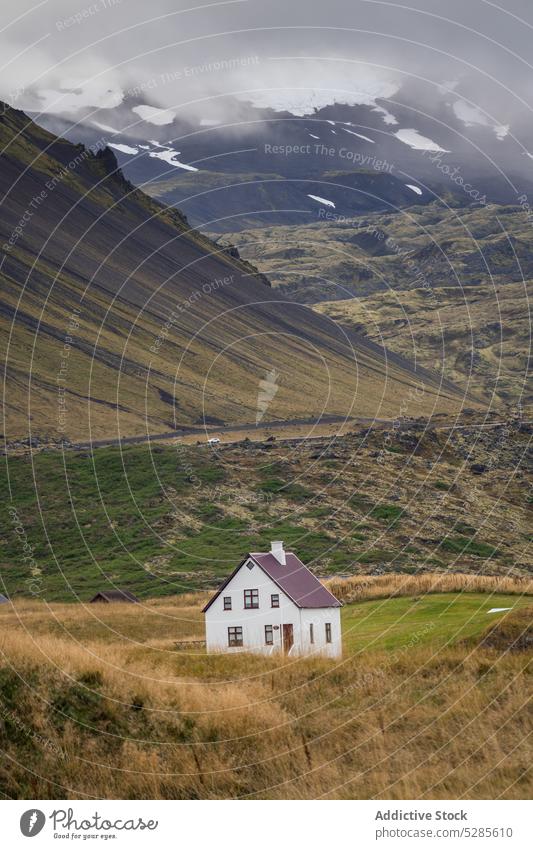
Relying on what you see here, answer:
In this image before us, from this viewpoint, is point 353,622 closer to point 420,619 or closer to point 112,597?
point 420,619

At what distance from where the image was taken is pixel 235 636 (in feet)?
170

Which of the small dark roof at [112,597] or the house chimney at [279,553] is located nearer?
the house chimney at [279,553]

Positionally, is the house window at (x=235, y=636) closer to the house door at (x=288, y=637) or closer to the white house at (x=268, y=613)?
the white house at (x=268, y=613)

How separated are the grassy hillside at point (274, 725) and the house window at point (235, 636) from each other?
14.4m

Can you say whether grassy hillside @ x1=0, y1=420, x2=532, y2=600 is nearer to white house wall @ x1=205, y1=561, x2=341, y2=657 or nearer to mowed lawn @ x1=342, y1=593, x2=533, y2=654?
mowed lawn @ x1=342, y1=593, x2=533, y2=654

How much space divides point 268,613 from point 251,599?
1.27 metres

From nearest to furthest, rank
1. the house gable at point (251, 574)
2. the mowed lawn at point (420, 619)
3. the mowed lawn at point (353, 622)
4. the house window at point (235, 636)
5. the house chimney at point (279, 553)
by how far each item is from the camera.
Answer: the mowed lawn at point (420, 619), the mowed lawn at point (353, 622), the house window at point (235, 636), the house gable at point (251, 574), the house chimney at point (279, 553)

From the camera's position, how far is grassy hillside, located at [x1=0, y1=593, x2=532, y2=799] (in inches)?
1027

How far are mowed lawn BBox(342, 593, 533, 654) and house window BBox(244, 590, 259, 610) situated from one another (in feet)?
14.5

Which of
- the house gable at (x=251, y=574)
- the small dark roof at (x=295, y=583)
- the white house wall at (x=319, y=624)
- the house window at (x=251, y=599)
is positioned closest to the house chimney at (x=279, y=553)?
the small dark roof at (x=295, y=583)

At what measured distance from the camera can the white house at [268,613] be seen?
164 ft

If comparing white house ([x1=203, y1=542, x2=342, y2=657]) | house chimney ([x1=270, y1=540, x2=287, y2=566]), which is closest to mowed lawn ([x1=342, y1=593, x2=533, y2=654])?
white house ([x1=203, y1=542, x2=342, y2=657])

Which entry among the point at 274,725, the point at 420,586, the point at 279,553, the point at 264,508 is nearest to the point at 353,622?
the point at 279,553

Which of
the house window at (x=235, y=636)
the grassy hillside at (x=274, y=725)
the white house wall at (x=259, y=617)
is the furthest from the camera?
the house window at (x=235, y=636)
